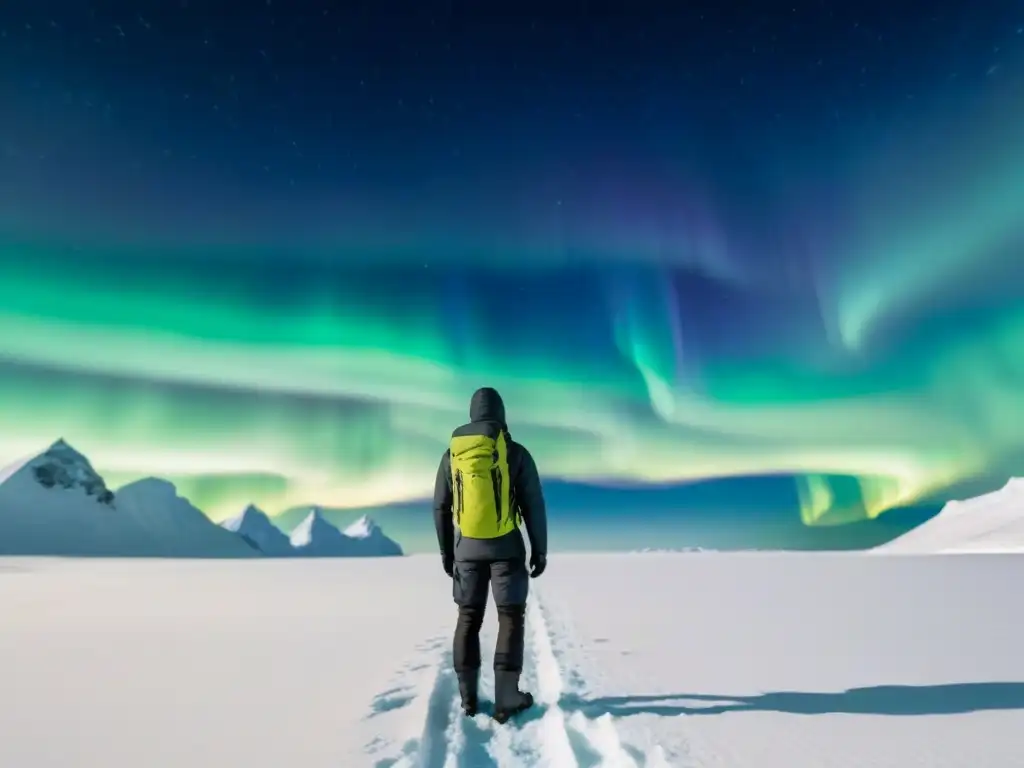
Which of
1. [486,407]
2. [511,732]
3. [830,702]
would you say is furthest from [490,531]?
[830,702]

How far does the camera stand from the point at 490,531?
20.0 feet

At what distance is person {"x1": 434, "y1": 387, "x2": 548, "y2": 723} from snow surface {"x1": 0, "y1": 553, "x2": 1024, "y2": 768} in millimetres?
458

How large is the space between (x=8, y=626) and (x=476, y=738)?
1090cm

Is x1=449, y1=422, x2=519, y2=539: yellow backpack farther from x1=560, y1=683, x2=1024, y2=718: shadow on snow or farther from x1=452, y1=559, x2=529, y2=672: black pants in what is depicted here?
x1=560, y1=683, x2=1024, y2=718: shadow on snow

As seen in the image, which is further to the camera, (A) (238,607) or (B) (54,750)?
(A) (238,607)

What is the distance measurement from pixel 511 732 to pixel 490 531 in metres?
1.45

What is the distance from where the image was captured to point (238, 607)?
52.2 ft

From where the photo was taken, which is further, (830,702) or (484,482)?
(830,702)

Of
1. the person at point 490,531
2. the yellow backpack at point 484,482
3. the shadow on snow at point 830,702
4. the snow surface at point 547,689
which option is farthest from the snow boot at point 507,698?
the yellow backpack at point 484,482

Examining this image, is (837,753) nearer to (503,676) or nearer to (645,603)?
(503,676)

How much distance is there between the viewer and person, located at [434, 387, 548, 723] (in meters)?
6.06

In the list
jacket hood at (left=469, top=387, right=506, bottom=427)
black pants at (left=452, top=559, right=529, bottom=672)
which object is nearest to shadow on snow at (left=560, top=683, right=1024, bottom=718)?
black pants at (left=452, top=559, right=529, bottom=672)

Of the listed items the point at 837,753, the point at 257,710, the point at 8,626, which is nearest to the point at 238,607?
the point at 8,626

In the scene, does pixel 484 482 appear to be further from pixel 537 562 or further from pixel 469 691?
pixel 469 691
